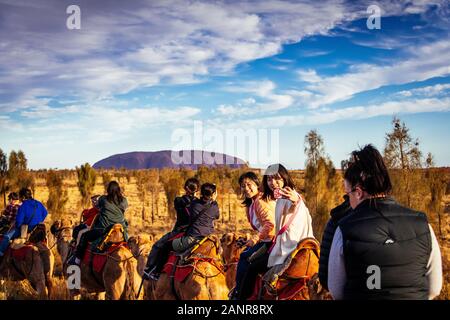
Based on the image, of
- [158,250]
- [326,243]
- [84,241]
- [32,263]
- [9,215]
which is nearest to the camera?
[326,243]

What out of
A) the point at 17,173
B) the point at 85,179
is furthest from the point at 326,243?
the point at 17,173

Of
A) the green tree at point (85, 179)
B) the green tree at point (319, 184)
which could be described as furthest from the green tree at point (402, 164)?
the green tree at point (85, 179)

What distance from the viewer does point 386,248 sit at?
3.07m

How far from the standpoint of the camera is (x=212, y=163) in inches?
1523

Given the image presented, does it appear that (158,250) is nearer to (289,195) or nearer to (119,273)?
(119,273)

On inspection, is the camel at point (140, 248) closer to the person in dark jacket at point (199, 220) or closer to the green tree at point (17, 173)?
the person in dark jacket at point (199, 220)

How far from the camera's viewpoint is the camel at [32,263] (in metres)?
9.43

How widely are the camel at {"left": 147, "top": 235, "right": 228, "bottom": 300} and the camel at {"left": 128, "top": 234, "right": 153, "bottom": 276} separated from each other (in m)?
1.12

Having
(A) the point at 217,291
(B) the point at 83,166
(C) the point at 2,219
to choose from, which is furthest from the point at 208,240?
(B) the point at 83,166

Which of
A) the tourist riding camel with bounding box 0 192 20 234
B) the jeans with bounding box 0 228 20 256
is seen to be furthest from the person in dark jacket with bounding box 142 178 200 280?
the tourist riding camel with bounding box 0 192 20 234

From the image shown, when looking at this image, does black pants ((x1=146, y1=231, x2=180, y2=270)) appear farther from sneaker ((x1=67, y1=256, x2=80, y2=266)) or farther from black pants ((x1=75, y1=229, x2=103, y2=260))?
sneaker ((x1=67, y1=256, x2=80, y2=266))

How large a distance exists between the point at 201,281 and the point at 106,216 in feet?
9.45

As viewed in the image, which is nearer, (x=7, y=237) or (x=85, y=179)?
(x=7, y=237)
